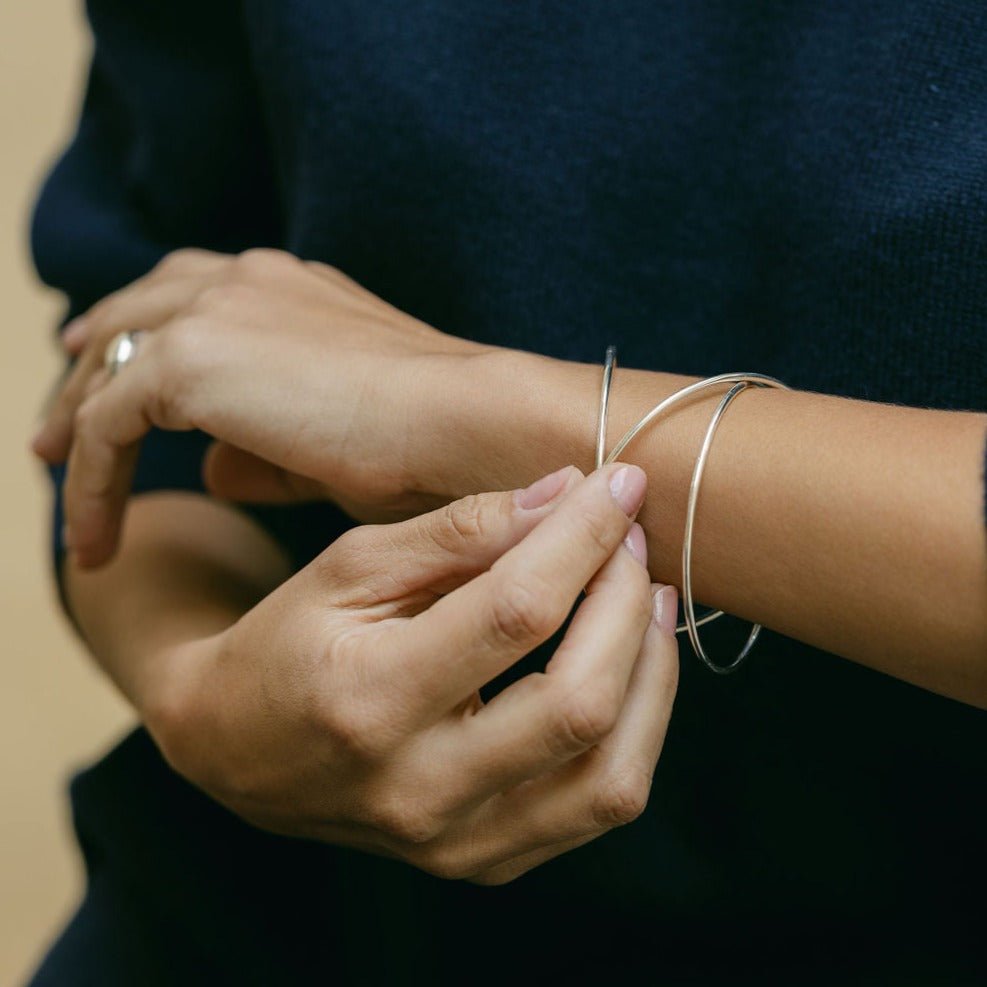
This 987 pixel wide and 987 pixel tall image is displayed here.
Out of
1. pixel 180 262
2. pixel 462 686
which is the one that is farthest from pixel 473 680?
pixel 180 262

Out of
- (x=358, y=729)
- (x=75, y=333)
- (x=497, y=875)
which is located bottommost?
(x=497, y=875)

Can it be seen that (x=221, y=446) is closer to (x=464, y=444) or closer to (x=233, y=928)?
(x=464, y=444)

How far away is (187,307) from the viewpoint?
748 millimetres

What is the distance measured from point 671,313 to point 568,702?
36 cm

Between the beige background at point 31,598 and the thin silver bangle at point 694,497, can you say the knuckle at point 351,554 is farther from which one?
the beige background at point 31,598

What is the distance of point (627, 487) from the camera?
542 mm

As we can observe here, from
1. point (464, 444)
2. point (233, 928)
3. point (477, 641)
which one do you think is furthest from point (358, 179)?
point (233, 928)

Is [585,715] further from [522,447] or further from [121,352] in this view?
[121,352]

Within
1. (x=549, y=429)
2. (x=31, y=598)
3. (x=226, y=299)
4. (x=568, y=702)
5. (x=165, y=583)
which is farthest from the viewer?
(x=31, y=598)

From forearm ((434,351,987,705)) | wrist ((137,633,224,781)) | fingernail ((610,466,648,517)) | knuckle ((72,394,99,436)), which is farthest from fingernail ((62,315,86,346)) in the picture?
fingernail ((610,466,648,517))

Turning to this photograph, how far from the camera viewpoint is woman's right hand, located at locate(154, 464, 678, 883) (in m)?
0.50

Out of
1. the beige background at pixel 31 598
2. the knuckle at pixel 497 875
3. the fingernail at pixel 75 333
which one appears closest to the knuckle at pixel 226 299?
the fingernail at pixel 75 333

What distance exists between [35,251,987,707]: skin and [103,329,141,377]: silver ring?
0.02 meters

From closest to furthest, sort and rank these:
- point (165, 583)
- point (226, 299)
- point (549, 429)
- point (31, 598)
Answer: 1. point (549, 429)
2. point (226, 299)
3. point (165, 583)
4. point (31, 598)
